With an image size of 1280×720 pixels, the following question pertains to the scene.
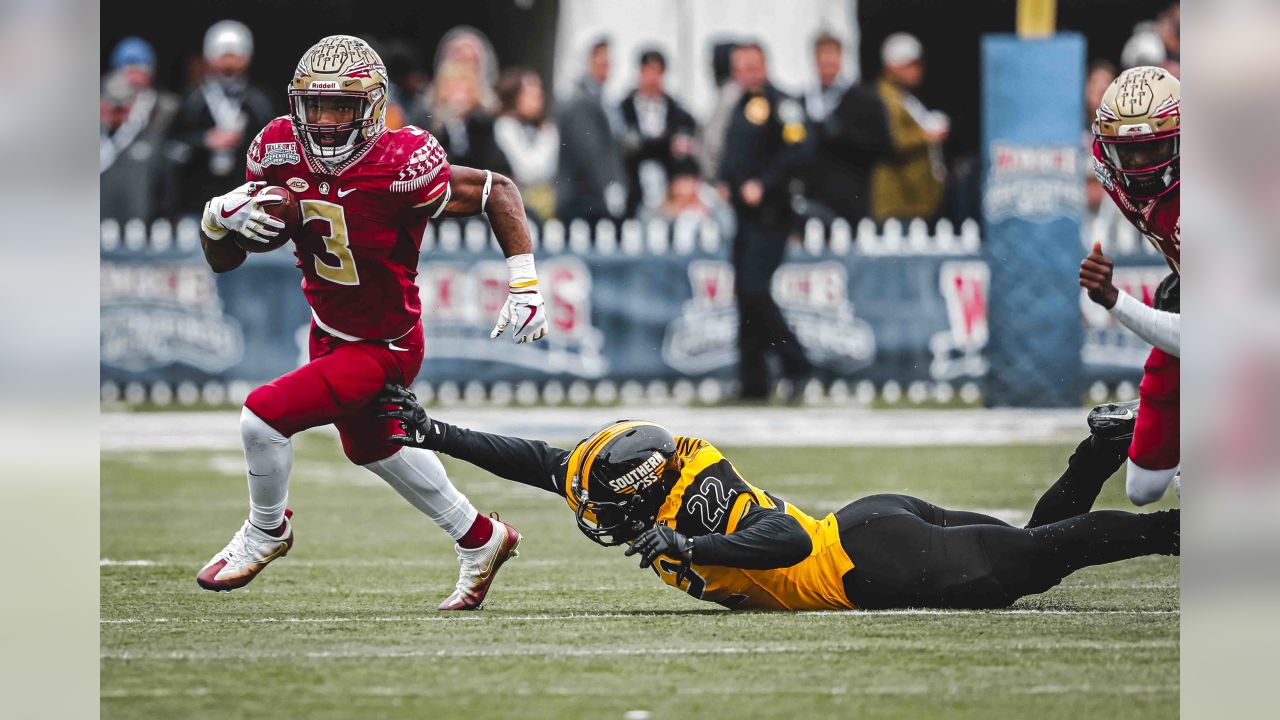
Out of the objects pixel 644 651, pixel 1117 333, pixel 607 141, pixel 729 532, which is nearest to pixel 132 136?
pixel 607 141

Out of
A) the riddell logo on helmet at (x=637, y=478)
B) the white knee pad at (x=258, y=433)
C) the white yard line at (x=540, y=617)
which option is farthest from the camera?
the white knee pad at (x=258, y=433)

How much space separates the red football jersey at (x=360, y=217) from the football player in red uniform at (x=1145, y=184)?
222 cm

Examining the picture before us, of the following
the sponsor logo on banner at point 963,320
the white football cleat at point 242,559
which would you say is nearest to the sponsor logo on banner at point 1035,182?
the sponsor logo on banner at point 963,320

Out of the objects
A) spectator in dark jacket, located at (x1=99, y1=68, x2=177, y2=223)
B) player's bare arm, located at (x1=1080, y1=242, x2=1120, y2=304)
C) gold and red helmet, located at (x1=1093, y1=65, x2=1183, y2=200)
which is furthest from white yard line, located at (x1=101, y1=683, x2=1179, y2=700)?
spectator in dark jacket, located at (x1=99, y1=68, x2=177, y2=223)

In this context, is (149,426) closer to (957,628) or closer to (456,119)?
(456,119)

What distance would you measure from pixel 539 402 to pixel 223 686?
860 centimetres

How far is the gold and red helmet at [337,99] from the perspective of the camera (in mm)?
5742

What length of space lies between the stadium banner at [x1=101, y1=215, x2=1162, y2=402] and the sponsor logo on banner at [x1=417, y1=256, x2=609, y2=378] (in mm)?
11

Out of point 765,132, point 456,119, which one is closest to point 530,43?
point 456,119

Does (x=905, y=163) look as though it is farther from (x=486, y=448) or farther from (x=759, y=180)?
(x=486, y=448)

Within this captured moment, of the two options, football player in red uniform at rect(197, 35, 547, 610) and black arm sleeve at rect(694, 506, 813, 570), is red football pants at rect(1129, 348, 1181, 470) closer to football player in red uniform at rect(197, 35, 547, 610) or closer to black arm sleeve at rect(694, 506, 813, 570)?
black arm sleeve at rect(694, 506, 813, 570)

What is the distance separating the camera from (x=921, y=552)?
5.46m

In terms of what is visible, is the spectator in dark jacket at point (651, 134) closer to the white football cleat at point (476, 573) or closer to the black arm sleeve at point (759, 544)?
the white football cleat at point (476, 573)

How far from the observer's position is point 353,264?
5887 millimetres
